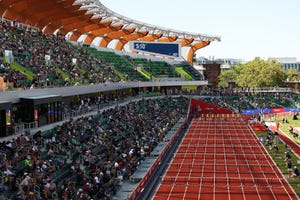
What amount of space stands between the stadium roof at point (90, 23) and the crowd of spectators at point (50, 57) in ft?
14.1

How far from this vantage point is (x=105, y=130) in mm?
29453

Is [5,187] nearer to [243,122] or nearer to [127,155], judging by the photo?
[127,155]

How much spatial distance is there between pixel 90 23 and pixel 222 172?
3561cm

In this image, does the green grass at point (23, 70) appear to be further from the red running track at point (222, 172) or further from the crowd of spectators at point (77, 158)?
the red running track at point (222, 172)

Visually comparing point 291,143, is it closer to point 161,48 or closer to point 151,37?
point 161,48

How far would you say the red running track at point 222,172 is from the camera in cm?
2308

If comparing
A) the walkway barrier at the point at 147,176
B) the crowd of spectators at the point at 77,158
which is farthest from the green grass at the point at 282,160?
the crowd of spectators at the point at 77,158

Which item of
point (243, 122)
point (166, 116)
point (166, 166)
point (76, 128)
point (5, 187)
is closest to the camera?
point (5, 187)

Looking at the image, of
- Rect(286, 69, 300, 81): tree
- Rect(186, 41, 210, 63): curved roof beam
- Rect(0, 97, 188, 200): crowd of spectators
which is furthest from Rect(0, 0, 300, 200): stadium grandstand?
Rect(286, 69, 300, 81): tree

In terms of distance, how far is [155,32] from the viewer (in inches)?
2783

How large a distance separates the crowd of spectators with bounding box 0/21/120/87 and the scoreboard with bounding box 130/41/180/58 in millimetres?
23549

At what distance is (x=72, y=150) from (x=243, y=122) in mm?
33967

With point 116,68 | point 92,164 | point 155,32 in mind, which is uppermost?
point 155,32

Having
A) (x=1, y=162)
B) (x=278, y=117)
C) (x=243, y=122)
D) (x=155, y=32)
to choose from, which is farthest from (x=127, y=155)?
(x=155, y=32)
